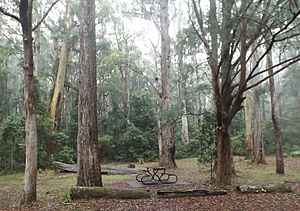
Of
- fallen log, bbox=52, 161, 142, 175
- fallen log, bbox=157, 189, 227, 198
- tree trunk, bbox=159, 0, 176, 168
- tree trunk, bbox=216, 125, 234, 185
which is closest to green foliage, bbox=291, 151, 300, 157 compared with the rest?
tree trunk, bbox=159, 0, 176, 168

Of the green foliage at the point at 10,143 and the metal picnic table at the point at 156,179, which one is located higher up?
the green foliage at the point at 10,143

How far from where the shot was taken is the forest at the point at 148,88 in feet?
28.2

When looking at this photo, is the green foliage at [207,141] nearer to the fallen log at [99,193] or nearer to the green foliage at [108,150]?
the fallen log at [99,193]

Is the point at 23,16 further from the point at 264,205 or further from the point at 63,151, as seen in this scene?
the point at 63,151

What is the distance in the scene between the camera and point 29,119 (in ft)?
25.5

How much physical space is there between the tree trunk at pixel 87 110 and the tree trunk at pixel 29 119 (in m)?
1.35

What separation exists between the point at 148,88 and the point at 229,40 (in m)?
25.7

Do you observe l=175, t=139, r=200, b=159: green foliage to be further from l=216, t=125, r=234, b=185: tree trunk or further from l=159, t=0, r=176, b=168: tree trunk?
l=216, t=125, r=234, b=185: tree trunk

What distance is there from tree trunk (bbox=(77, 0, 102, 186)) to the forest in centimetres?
3

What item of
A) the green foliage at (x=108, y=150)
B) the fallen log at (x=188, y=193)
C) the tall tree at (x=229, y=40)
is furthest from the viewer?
the green foliage at (x=108, y=150)

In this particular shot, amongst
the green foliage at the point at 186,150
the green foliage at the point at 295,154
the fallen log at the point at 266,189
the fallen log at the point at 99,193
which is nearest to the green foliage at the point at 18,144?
the fallen log at the point at 99,193

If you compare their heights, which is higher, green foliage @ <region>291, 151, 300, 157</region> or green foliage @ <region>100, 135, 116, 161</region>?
green foliage @ <region>100, 135, 116, 161</region>

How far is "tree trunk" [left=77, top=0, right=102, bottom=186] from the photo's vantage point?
28.7 ft

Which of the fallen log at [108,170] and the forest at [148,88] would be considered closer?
the forest at [148,88]
